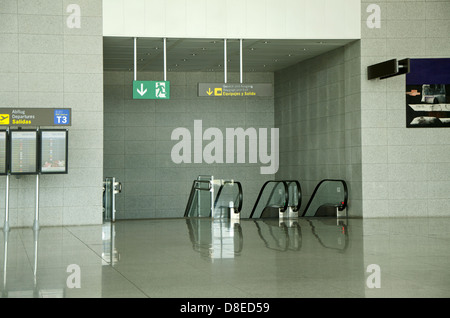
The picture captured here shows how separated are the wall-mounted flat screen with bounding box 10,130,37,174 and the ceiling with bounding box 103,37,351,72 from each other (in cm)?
332

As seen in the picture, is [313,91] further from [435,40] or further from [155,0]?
[155,0]

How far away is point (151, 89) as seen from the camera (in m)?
15.2

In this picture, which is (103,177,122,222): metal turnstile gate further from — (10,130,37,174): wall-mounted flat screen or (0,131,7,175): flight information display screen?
(0,131,7,175): flight information display screen

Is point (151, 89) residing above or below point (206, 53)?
below

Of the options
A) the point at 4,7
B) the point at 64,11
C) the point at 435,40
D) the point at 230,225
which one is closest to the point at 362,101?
the point at 435,40

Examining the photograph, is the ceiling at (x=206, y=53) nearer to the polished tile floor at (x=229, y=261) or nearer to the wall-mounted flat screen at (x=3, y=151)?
the wall-mounted flat screen at (x=3, y=151)

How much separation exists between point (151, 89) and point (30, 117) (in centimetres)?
299

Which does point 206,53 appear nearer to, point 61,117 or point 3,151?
point 61,117

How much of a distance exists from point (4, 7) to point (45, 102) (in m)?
2.16

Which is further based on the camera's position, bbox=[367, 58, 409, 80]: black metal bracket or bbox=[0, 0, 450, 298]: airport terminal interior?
bbox=[367, 58, 409, 80]: black metal bracket

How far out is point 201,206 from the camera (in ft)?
57.1

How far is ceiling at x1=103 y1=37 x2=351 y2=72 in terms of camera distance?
16.4m

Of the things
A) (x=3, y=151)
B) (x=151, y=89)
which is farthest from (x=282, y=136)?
(x=3, y=151)

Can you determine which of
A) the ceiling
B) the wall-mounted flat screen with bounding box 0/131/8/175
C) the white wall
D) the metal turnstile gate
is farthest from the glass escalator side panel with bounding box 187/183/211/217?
the wall-mounted flat screen with bounding box 0/131/8/175
